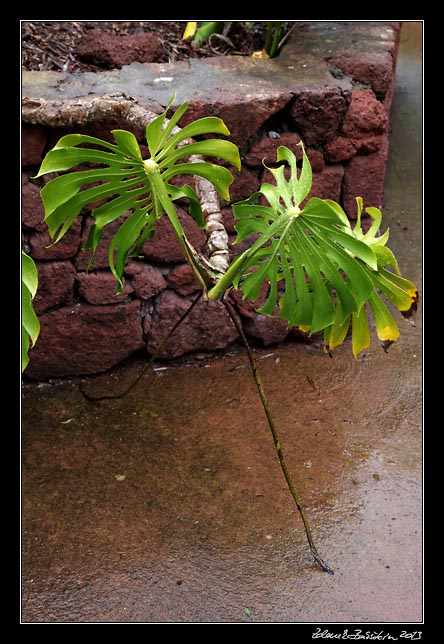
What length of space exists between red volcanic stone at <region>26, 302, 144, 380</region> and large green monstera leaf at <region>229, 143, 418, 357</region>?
3.34ft

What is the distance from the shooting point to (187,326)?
3.15 meters

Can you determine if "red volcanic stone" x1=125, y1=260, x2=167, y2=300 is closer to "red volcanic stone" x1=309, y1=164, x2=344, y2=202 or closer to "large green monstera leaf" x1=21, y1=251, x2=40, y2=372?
"red volcanic stone" x1=309, y1=164, x2=344, y2=202

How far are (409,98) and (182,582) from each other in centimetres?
344

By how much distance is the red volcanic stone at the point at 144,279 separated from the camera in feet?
9.87

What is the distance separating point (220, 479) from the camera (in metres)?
2.64

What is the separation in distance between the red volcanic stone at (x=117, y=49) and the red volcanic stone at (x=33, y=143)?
0.57 metres

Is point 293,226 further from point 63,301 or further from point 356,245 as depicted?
point 63,301

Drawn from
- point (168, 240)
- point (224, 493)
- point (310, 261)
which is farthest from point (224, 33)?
point (224, 493)

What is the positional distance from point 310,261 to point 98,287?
3.70ft

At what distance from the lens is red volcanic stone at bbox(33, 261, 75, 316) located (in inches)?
113

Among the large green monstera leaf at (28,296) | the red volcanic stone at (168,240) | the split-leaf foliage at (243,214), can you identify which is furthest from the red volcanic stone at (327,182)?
the large green monstera leaf at (28,296)

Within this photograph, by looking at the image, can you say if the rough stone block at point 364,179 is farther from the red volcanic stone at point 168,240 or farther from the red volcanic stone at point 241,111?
the red volcanic stone at point 168,240

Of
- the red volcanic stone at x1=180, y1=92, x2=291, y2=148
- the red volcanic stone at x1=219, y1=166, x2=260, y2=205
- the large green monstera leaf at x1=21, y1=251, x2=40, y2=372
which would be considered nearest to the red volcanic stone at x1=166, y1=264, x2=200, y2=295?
the red volcanic stone at x1=219, y1=166, x2=260, y2=205

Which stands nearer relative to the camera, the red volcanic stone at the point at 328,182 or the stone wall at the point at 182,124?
the stone wall at the point at 182,124
